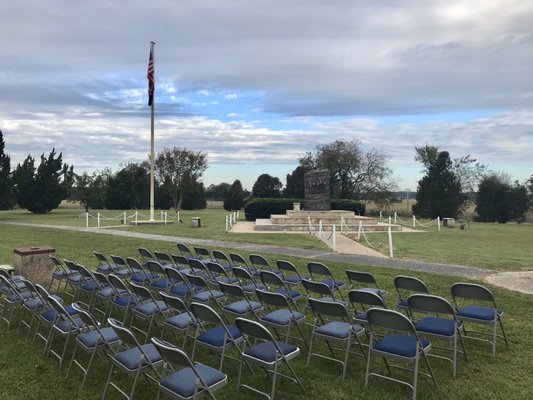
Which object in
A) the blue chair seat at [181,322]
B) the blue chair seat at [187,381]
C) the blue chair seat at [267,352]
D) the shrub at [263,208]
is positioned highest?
the shrub at [263,208]

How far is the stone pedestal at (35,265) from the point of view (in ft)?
23.5

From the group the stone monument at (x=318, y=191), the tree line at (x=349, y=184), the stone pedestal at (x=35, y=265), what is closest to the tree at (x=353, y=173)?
the tree line at (x=349, y=184)

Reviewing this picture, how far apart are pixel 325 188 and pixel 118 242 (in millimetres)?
13808

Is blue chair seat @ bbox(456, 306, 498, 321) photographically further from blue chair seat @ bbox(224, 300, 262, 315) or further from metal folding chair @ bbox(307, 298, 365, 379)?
blue chair seat @ bbox(224, 300, 262, 315)

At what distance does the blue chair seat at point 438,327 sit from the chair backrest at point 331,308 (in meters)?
0.78

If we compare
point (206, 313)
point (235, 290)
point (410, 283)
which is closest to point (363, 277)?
point (410, 283)

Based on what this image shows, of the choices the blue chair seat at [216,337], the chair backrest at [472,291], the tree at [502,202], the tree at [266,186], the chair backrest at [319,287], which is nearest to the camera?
the blue chair seat at [216,337]

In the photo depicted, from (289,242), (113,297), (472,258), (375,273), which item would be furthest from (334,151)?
(113,297)

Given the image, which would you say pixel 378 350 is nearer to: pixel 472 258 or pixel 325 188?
pixel 472 258

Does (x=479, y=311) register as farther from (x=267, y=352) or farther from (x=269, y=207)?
(x=269, y=207)

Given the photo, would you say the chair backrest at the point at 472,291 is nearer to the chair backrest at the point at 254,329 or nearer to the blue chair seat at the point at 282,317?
the blue chair seat at the point at 282,317

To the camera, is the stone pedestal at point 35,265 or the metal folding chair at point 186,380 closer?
the metal folding chair at point 186,380

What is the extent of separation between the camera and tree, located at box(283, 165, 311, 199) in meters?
45.4

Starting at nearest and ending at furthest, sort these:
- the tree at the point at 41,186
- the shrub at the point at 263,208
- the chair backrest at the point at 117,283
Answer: the chair backrest at the point at 117,283 < the shrub at the point at 263,208 < the tree at the point at 41,186
